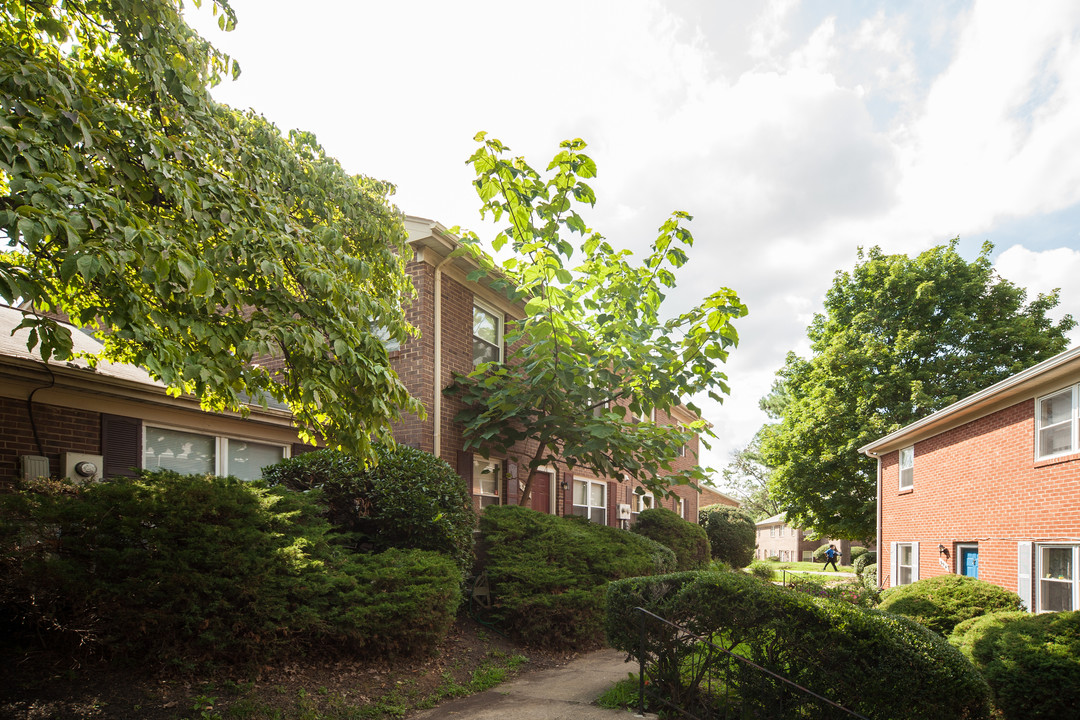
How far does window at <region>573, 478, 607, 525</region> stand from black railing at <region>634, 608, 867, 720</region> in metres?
10.7

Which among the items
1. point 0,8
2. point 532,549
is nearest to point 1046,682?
point 532,549

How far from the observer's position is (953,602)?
10.7 m

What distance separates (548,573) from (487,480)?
13.3 ft

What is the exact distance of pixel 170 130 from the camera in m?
6.92

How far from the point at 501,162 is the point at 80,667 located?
21.9ft

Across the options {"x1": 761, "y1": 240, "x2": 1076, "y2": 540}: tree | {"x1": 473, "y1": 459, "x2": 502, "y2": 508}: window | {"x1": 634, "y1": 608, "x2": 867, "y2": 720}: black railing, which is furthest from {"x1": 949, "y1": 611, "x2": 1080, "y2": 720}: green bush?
{"x1": 761, "y1": 240, "x2": 1076, "y2": 540}: tree

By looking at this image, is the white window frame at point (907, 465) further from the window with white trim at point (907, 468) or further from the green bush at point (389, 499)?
the green bush at point (389, 499)

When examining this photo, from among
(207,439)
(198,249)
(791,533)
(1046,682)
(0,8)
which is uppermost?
(0,8)

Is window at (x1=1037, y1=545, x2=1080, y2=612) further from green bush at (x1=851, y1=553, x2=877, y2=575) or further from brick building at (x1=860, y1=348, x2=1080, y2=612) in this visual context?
green bush at (x1=851, y1=553, x2=877, y2=575)

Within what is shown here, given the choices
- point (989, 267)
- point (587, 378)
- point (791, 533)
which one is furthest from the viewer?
point (791, 533)

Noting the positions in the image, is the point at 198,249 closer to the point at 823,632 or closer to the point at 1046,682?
the point at 823,632

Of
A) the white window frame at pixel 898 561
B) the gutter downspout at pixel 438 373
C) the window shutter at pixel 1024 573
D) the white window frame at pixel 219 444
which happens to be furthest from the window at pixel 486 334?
the white window frame at pixel 898 561

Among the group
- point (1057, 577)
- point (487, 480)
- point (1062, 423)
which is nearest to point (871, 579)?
point (1057, 577)

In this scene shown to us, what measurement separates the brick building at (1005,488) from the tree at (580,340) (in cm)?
599
